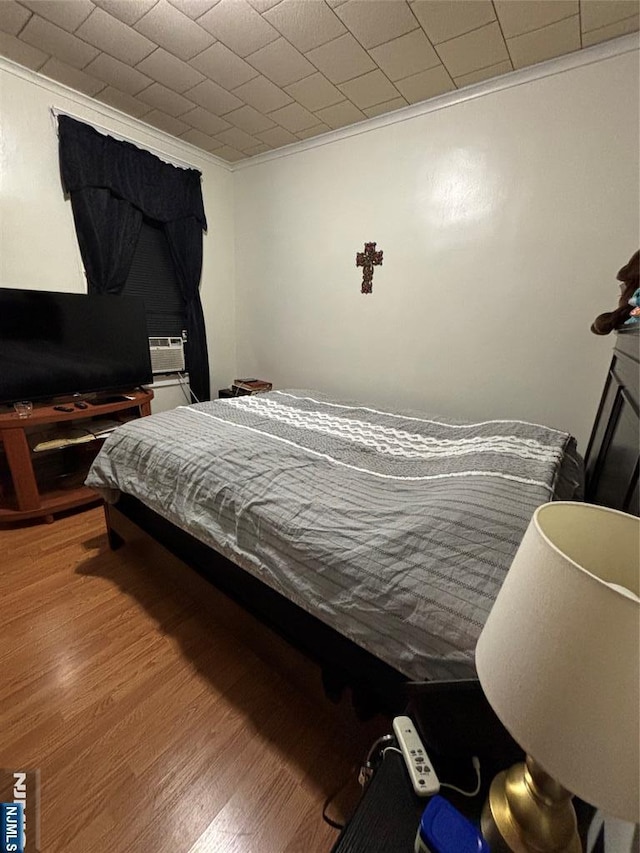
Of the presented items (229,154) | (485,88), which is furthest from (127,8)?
(485,88)

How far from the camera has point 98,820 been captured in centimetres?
95

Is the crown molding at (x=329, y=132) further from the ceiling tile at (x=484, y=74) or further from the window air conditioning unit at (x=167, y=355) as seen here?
the window air conditioning unit at (x=167, y=355)

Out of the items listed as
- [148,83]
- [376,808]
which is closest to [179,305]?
[148,83]

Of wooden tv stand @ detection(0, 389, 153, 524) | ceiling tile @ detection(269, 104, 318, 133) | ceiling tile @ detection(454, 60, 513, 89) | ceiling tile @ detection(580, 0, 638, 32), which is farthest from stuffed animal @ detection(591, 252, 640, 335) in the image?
wooden tv stand @ detection(0, 389, 153, 524)

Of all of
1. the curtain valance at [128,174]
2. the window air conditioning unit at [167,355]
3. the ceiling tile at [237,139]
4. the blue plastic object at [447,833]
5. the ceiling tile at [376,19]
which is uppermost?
the ceiling tile at [376,19]

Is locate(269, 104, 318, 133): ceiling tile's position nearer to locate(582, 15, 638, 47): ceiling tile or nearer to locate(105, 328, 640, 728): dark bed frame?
locate(582, 15, 638, 47): ceiling tile

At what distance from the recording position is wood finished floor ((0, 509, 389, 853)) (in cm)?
95

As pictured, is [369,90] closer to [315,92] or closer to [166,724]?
[315,92]

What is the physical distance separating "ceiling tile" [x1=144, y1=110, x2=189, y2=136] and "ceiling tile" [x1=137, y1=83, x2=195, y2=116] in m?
0.07

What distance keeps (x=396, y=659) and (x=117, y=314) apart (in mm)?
2757

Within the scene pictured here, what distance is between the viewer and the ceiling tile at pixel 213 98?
2.25 meters

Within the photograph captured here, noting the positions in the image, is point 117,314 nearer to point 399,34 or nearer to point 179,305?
point 179,305

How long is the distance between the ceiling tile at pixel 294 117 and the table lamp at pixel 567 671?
9.95 feet

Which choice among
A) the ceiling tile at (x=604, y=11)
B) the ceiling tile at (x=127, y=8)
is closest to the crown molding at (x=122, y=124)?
the ceiling tile at (x=127, y=8)
